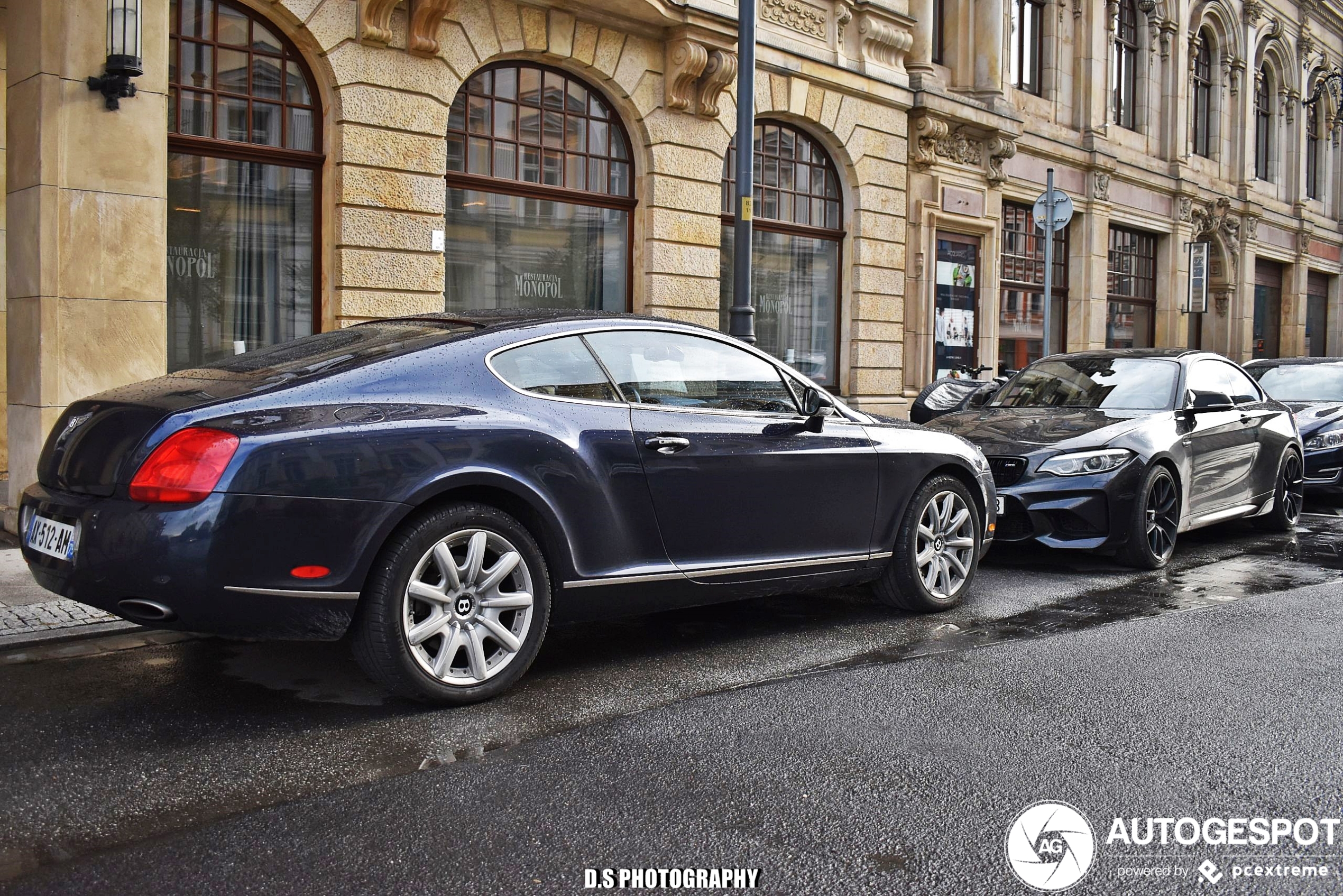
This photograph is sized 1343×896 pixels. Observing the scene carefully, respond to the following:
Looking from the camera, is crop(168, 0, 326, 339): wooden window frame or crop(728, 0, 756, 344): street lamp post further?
crop(168, 0, 326, 339): wooden window frame

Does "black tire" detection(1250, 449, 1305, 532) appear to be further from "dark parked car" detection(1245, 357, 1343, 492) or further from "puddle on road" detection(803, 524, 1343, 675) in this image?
"dark parked car" detection(1245, 357, 1343, 492)

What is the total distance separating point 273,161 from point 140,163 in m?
1.81

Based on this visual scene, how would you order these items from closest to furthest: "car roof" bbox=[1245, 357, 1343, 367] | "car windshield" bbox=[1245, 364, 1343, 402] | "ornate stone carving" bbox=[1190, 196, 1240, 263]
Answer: "car windshield" bbox=[1245, 364, 1343, 402] < "car roof" bbox=[1245, 357, 1343, 367] < "ornate stone carving" bbox=[1190, 196, 1240, 263]

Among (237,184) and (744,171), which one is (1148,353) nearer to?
(744,171)

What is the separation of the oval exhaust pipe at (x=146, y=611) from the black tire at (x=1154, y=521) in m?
5.93

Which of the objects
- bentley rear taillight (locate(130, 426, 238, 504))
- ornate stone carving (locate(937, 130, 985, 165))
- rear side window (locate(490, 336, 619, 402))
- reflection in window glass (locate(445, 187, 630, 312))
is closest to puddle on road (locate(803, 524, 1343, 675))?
rear side window (locate(490, 336, 619, 402))

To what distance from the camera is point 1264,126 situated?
31109mm

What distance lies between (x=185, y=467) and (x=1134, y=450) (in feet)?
19.6

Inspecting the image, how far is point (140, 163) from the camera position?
9.34 meters

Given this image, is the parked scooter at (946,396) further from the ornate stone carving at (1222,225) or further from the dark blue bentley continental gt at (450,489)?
the ornate stone carving at (1222,225)

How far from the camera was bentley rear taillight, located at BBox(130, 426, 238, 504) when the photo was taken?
4.05 meters

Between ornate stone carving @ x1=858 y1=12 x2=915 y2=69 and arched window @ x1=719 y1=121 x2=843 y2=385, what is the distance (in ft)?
5.08

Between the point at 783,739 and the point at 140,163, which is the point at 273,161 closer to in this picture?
the point at 140,163

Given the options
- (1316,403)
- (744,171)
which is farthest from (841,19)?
(1316,403)
